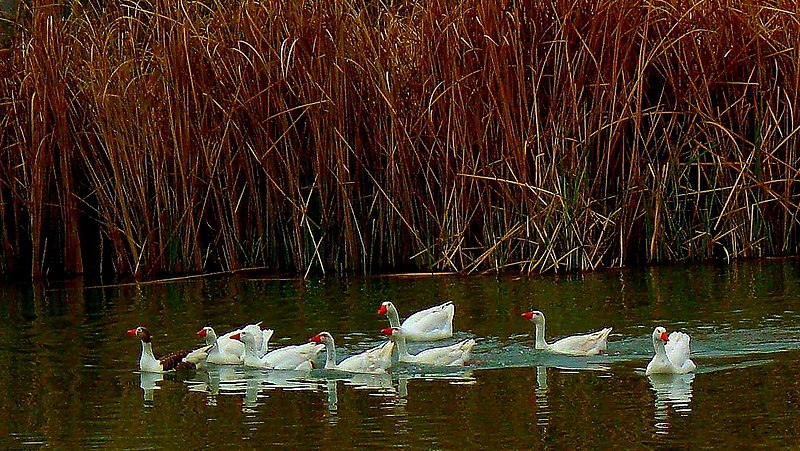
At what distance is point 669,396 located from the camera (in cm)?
801

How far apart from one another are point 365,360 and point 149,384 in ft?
4.28

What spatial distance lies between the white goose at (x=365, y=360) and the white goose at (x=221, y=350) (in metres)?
0.70

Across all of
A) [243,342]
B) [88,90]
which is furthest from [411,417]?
[88,90]

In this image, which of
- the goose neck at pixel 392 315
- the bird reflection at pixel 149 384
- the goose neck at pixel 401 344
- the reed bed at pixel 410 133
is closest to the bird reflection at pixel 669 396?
the goose neck at pixel 401 344

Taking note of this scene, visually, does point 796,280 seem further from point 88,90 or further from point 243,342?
point 88,90

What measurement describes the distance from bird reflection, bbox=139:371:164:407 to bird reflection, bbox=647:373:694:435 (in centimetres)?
275

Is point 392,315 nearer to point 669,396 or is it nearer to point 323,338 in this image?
point 323,338

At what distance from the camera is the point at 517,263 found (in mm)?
13156

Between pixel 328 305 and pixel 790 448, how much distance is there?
595 centimetres

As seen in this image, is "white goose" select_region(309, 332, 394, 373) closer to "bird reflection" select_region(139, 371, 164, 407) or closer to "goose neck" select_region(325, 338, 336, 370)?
"goose neck" select_region(325, 338, 336, 370)

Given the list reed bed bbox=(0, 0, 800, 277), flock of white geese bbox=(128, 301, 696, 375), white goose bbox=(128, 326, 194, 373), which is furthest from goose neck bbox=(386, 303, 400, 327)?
reed bed bbox=(0, 0, 800, 277)

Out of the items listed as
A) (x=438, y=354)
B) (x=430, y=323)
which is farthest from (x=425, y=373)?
(x=430, y=323)

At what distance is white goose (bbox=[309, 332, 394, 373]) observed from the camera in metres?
9.35

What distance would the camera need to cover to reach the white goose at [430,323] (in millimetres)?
10508
